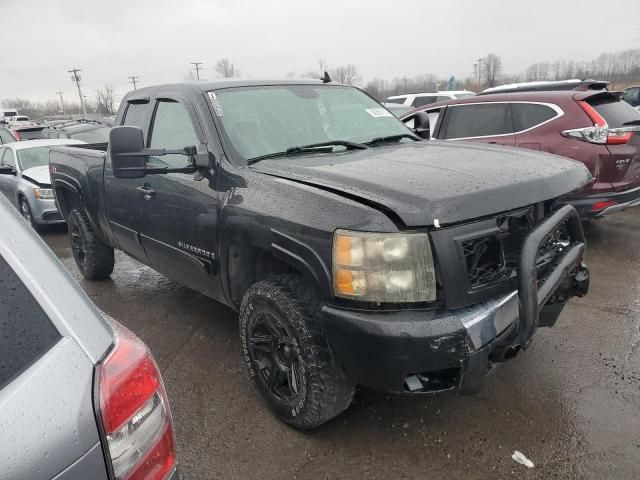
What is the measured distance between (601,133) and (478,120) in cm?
160

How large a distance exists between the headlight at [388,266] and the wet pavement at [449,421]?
3.00 ft

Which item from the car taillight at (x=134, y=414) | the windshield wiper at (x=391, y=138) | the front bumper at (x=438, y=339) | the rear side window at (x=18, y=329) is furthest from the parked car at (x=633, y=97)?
the rear side window at (x=18, y=329)

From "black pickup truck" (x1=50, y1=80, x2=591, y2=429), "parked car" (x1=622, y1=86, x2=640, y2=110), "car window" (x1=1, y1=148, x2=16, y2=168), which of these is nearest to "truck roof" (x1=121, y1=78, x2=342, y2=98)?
"black pickup truck" (x1=50, y1=80, x2=591, y2=429)

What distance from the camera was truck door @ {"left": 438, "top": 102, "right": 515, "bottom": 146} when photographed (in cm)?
590

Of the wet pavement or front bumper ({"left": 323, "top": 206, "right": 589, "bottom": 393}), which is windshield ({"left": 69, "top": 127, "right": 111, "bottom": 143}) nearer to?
the wet pavement

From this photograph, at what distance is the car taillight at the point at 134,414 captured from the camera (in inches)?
43.1

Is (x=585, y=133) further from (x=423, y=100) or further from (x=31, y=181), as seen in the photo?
(x=423, y=100)

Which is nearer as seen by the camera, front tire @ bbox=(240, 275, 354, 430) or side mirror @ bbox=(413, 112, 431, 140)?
front tire @ bbox=(240, 275, 354, 430)

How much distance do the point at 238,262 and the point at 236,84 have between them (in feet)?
4.42

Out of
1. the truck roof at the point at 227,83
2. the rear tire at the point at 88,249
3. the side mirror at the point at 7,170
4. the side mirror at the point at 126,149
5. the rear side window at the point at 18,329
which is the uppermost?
the truck roof at the point at 227,83

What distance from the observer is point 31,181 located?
7.73 m

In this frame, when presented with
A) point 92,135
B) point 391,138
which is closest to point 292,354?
point 391,138

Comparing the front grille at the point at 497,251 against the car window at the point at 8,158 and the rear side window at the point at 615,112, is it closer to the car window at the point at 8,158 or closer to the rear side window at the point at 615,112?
the rear side window at the point at 615,112

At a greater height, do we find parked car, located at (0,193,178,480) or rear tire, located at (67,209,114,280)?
parked car, located at (0,193,178,480)
